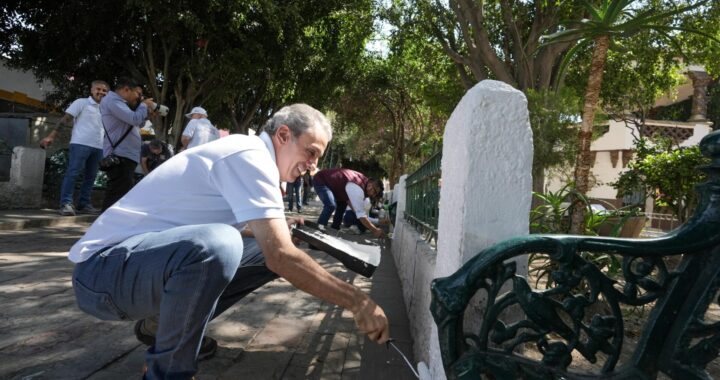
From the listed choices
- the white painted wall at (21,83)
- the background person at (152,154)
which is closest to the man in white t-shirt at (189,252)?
the background person at (152,154)

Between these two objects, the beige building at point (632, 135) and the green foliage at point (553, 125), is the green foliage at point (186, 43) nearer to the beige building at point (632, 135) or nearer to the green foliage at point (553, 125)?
the green foliage at point (553, 125)

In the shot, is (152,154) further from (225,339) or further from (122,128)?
(225,339)

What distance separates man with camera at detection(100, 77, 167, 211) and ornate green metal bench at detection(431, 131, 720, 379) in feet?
17.3

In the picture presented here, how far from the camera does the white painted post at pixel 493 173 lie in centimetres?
192

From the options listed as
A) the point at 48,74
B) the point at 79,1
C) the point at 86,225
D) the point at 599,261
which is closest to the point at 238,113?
the point at 48,74

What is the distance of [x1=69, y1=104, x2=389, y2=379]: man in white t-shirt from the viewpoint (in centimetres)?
186

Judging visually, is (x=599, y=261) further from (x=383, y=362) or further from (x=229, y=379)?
(x=229, y=379)

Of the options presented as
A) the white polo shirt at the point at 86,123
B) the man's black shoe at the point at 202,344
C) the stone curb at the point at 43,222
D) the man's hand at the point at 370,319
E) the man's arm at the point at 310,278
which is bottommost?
the man's black shoe at the point at 202,344

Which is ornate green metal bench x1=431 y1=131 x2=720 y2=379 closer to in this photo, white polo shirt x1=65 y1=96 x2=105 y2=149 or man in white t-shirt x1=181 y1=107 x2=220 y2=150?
man in white t-shirt x1=181 y1=107 x2=220 y2=150

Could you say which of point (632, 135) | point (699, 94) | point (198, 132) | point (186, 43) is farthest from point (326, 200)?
point (699, 94)

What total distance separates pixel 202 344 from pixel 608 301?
6.58ft

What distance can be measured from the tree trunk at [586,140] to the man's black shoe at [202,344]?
273cm

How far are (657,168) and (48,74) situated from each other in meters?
13.9

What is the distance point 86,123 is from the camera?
21.7 ft
